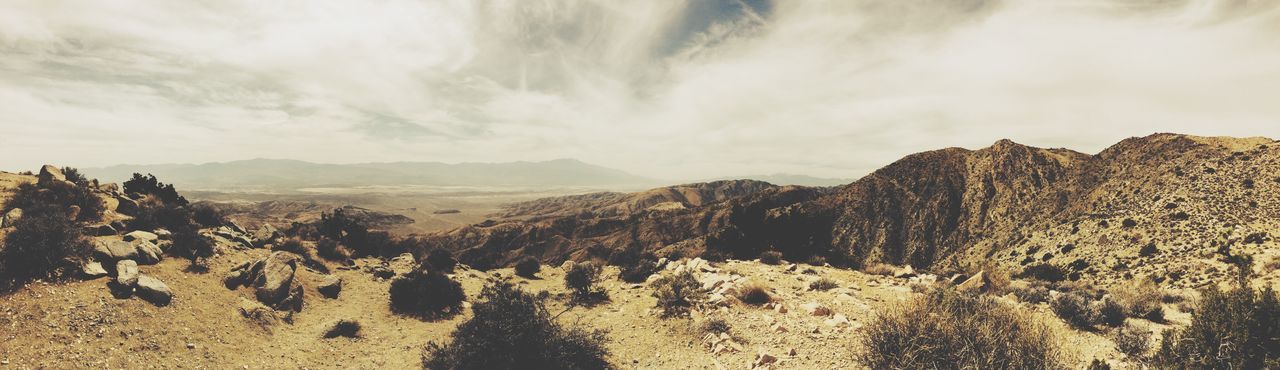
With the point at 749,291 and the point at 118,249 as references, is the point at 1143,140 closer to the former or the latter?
the point at 749,291

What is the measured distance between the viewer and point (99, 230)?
13273 millimetres

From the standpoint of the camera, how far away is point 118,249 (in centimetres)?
1148

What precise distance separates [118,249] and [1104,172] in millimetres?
78028

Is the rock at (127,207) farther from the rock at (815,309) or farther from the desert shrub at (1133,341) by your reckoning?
the desert shrub at (1133,341)

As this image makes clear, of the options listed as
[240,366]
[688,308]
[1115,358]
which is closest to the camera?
[1115,358]

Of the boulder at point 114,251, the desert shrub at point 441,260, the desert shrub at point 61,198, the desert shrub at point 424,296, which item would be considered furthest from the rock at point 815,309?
the desert shrub at point 61,198

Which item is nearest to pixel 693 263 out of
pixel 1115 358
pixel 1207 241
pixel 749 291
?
pixel 749 291

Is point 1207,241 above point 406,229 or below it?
above

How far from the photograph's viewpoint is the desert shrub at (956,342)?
6086 millimetres

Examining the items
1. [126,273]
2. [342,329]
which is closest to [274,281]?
[126,273]

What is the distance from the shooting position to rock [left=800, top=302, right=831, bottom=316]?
10.7 metres

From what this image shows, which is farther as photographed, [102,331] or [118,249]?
[118,249]

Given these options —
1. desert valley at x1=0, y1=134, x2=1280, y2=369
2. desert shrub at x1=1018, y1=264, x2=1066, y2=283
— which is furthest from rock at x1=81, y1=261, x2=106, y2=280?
desert shrub at x1=1018, y1=264, x2=1066, y2=283

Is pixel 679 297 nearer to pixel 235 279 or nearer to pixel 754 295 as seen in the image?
pixel 754 295
